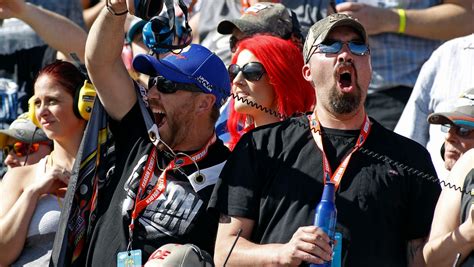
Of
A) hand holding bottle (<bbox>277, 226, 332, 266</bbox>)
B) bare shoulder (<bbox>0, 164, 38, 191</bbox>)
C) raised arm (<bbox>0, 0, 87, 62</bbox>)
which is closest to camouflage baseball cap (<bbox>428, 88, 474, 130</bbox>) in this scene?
hand holding bottle (<bbox>277, 226, 332, 266</bbox>)

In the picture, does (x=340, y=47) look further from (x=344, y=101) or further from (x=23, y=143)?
(x=23, y=143)

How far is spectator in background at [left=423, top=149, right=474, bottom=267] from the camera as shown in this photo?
4.72m

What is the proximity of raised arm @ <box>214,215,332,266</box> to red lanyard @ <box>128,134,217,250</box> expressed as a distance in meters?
0.51

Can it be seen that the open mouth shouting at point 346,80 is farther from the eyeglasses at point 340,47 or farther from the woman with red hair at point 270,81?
the woman with red hair at point 270,81

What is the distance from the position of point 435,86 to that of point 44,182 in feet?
7.39

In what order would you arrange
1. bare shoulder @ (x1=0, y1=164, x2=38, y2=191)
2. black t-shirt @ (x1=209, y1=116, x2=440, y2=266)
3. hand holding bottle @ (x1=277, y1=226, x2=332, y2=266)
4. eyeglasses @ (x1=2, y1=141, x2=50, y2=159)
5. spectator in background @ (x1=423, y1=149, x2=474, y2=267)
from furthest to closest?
eyeglasses @ (x1=2, y1=141, x2=50, y2=159), bare shoulder @ (x1=0, y1=164, x2=38, y2=191), black t-shirt @ (x1=209, y1=116, x2=440, y2=266), spectator in background @ (x1=423, y1=149, x2=474, y2=267), hand holding bottle @ (x1=277, y1=226, x2=332, y2=266)

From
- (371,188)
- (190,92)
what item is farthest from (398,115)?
(371,188)

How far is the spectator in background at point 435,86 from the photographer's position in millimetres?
6598

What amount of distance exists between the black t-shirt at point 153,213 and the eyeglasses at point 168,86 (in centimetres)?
29

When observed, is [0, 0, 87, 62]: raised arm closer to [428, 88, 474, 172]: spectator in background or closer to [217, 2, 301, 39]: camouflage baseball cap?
[217, 2, 301, 39]: camouflage baseball cap

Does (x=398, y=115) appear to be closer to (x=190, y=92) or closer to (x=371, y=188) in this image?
(x=190, y=92)

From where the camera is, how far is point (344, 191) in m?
4.93

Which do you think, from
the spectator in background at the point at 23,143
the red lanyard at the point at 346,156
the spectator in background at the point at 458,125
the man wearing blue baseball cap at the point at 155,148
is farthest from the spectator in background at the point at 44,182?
the spectator in background at the point at 458,125

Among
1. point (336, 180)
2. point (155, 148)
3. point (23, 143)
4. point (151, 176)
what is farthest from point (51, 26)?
point (336, 180)
